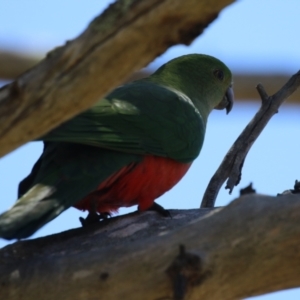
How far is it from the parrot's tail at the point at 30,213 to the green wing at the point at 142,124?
0.99 feet

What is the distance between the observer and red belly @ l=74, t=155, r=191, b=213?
3.90m

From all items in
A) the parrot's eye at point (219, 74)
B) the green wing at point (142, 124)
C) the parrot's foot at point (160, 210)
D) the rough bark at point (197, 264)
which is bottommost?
the rough bark at point (197, 264)

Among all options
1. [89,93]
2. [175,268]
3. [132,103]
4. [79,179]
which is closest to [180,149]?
[132,103]

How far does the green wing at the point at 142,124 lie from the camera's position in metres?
3.54

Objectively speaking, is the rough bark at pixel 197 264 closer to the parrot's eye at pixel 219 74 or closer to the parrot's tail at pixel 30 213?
the parrot's tail at pixel 30 213

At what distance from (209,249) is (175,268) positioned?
0.17 metres

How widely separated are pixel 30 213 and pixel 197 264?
82 centimetres

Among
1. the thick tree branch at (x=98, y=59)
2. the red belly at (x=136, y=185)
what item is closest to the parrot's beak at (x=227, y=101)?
the red belly at (x=136, y=185)

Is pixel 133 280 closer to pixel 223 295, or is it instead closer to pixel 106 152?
pixel 223 295

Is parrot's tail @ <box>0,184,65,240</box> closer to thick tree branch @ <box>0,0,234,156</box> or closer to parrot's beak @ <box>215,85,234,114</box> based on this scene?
thick tree branch @ <box>0,0,234,156</box>

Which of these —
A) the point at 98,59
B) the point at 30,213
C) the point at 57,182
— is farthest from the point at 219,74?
the point at 98,59

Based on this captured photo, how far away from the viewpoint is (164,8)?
6.73 ft

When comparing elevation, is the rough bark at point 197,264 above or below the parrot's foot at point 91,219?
below

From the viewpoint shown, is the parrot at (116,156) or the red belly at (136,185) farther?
the red belly at (136,185)
